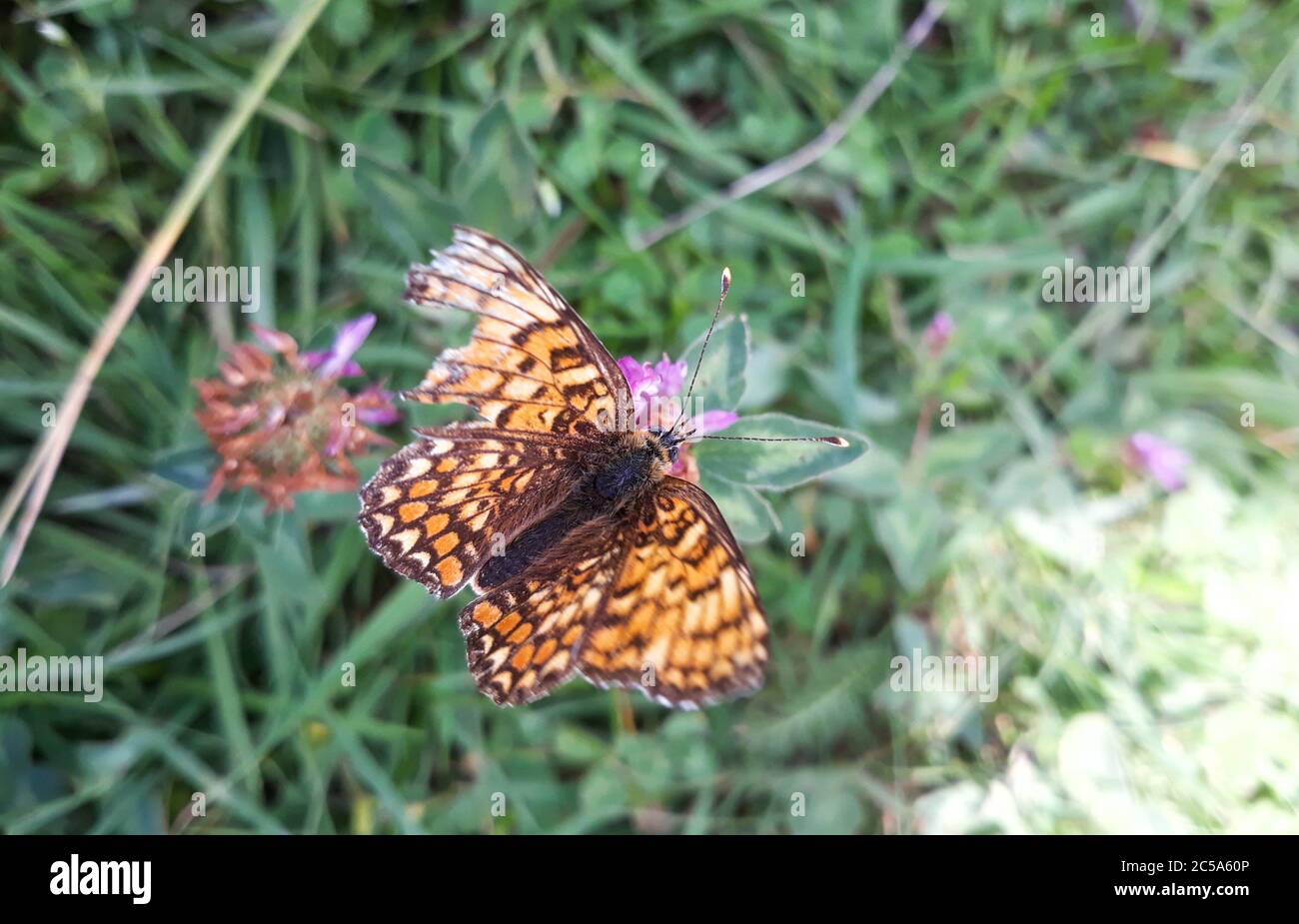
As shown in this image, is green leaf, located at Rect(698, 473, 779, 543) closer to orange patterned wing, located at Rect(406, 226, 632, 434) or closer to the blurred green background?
orange patterned wing, located at Rect(406, 226, 632, 434)

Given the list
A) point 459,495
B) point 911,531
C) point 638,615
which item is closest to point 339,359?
point 459,495

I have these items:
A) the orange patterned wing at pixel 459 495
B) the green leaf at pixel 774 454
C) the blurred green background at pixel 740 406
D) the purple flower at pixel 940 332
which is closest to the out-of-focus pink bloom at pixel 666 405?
the green leaf at pixel 774 454

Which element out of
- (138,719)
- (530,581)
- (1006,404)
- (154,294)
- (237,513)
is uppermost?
(154,294)

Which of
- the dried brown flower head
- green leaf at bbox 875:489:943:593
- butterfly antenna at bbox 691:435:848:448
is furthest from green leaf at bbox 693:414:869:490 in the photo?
the dried brown flower head
